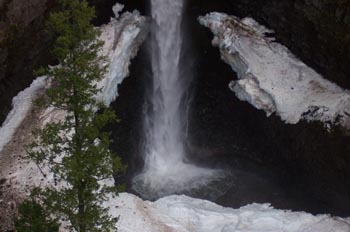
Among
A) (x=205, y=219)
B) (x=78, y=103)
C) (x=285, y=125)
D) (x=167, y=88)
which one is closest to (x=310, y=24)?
(x=285, y=125)

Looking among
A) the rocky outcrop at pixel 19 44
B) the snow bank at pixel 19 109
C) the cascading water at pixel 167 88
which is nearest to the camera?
the snow bank at pixel 19 109

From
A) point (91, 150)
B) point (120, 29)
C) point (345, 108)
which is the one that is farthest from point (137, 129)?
point (91, 150)

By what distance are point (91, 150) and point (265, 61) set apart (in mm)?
13422

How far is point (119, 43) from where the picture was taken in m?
26.8

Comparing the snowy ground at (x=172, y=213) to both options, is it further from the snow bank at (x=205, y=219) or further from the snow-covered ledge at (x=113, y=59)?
the snow-covered ledge at (x=113, y=59)

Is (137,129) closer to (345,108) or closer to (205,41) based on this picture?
(205,41)

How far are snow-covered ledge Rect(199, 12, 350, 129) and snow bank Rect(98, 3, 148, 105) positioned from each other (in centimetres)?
313

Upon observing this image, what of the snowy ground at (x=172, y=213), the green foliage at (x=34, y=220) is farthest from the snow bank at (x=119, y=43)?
the green foliage at (x=34, y=220)

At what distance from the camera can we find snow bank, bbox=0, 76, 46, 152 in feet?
75.9

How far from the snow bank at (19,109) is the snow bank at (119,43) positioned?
109 inches

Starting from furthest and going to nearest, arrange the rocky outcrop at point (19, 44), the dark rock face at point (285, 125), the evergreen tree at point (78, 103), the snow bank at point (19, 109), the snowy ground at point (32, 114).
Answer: the rocky outcrop at point (19, 44), the snow bank at point (19, 109), the dark rock face at point (285, 125), the snowy ground at point (32, 114), the evergreen tree at point (78, 103)

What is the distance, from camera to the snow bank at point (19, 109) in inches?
910

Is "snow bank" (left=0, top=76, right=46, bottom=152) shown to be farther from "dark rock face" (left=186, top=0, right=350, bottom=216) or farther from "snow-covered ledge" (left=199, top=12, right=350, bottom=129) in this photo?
"snow-covered ledge" (left=199, top=12, right=350, bottom=129)

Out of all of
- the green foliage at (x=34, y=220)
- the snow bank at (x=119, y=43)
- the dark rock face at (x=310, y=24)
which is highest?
the dark rock face at (x=310, y=24)
